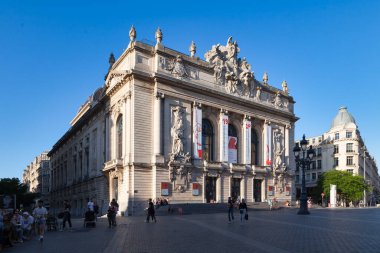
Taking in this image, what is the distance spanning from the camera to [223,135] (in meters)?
50.6

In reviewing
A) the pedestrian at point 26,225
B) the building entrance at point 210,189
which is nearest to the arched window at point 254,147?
the building entrance at point 210,189

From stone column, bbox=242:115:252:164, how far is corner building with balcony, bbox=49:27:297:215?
135 millimetres

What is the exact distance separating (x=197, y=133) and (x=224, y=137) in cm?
487

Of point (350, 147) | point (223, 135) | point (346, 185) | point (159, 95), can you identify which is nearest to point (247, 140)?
point (223, 135)

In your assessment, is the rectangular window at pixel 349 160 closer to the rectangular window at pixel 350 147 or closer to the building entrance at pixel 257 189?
the rectangular window at pixel 350 147

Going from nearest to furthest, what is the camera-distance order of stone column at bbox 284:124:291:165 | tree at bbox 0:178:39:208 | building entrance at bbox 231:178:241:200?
building entrance at bbox 231:178:241:200 < stone column at bbox 284:124:291:165 < tree at bbox 0:178:39:208

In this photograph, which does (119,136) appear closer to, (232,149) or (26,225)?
(232,149)

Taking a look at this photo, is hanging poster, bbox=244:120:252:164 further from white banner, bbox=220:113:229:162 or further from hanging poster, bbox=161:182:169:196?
hanging poster, bbox=161:182:169:196

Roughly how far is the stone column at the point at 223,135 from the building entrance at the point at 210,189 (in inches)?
120

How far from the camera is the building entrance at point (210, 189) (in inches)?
1893

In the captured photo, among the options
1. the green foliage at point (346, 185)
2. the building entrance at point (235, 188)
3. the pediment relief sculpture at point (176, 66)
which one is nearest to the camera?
the pediment relief sculpture at point (176, 66)

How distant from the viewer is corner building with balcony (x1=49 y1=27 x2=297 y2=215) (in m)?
43.1

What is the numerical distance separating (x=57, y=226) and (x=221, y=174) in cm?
2784

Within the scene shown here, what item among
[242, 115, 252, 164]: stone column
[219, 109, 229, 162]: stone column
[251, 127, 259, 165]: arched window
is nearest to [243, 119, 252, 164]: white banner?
[242, 115, 252, 164]: stone column
